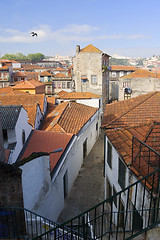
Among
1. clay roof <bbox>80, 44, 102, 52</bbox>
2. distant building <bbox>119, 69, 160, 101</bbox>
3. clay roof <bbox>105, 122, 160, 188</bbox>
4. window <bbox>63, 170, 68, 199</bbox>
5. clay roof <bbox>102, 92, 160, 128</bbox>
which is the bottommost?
window <bbox>63, 170, 68, 199</bbox>

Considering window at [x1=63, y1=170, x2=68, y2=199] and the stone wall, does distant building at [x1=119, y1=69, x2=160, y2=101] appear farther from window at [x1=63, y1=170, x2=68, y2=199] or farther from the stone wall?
the stone wall

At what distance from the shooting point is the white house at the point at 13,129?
1120 cm

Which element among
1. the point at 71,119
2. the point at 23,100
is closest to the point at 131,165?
the point at 71,119

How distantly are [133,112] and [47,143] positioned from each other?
6060 millimetres

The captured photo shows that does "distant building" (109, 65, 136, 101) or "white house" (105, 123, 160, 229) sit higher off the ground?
"distant building" (109, 65, 136, 101)

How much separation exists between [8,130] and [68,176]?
512cm

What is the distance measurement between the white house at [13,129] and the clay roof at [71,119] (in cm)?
445

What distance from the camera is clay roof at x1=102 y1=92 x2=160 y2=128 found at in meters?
11.7

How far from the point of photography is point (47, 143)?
1384 centimetres

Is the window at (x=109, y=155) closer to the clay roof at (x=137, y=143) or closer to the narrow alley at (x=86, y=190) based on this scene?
the clay roof at (x=137, y=143)

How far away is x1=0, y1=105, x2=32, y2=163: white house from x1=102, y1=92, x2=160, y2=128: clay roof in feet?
16.6

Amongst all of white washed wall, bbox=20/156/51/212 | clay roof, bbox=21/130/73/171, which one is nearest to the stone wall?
white washed wall, bbox=20/156/51/212

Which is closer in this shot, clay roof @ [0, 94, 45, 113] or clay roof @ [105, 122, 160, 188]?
clay roof @ [105, 122, 160, 188]

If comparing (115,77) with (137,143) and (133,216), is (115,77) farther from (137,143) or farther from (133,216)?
(133,216)
